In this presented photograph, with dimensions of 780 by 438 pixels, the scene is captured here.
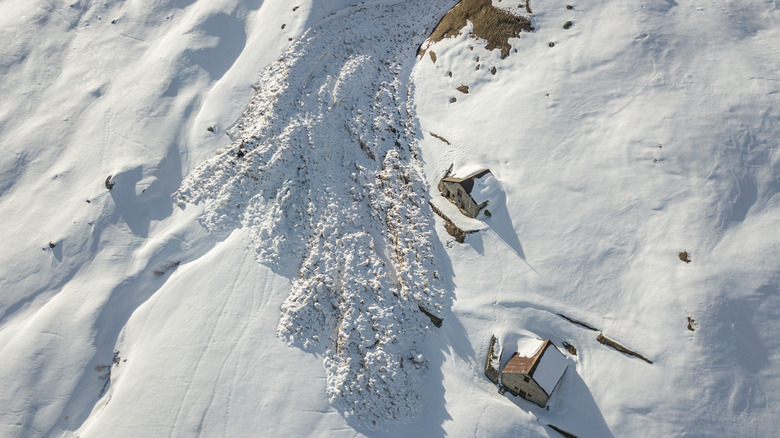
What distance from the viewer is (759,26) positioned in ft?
72.1

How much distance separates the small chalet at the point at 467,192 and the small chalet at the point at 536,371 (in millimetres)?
7144

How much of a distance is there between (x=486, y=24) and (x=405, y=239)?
15479 mm

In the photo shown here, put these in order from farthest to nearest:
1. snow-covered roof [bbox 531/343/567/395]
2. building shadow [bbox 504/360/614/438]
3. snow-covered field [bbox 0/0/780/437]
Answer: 1. snow-covered field [bbox 0/0/780/437]
2. building shadow [bbox 504/360/614/438]
3. snow-covered roof [bbox 531/343/567/395]

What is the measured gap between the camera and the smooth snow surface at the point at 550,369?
16828 mm

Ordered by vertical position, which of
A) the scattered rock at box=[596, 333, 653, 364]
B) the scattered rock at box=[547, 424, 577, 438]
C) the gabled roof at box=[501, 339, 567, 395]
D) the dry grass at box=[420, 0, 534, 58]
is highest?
the dry grass at box=[420, 0, 534, 58]

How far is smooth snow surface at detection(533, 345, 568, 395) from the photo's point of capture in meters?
16.8

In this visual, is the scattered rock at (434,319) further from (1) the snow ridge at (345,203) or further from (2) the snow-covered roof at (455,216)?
(2) the snow-covered roof at (455,216)

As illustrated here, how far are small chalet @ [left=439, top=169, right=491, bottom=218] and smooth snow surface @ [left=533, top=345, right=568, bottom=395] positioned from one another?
25.1 feet

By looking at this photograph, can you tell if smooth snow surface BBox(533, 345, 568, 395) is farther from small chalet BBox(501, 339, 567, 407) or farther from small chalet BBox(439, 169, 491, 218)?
small chalet BBox(439, 169, 491, 218)

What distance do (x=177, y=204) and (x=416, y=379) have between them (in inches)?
684

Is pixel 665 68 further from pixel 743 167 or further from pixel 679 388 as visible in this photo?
pixel 679 388

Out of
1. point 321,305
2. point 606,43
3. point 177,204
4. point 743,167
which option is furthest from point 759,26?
point 177,204

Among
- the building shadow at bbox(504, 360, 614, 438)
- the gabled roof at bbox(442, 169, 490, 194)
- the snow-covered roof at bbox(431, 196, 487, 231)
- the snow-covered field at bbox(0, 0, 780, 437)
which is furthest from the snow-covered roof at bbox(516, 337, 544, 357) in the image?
the gabled roof at bbox(442, 169, 490, 194)

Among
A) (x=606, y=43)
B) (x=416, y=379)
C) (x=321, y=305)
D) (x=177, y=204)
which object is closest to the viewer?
(x=416, y=379)
